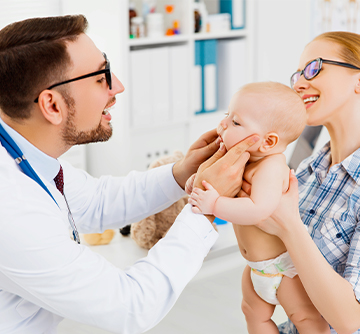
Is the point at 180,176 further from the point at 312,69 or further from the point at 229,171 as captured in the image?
the point at 312,69

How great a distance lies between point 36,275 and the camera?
3.34ft

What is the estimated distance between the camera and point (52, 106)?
122 cm

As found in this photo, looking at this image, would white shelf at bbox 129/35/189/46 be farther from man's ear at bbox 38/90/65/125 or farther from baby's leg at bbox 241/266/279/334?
baby's leg at bbox 241/266/279/334

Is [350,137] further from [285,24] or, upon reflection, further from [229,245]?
[285,24]

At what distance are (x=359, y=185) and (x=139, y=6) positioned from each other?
2.40m

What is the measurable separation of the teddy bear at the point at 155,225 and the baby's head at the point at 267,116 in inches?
21.6

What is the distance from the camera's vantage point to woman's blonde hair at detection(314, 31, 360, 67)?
48.0 inches

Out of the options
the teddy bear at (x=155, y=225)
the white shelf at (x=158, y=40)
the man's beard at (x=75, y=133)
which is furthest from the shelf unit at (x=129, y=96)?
the man's beard at (x=75, y=133)

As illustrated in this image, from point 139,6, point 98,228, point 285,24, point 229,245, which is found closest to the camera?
point 98,228

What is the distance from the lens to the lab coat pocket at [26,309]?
1.14 metres

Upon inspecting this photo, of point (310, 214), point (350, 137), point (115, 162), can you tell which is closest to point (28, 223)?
point (310, 214)

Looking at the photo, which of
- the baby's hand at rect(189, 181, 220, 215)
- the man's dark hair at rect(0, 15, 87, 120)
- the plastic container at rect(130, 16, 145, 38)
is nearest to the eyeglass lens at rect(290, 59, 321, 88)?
the baby's hand at rect(189, 181, 220, 215)

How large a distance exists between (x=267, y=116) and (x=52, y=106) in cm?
54

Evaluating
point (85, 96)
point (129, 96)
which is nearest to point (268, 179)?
point (85, 96)
